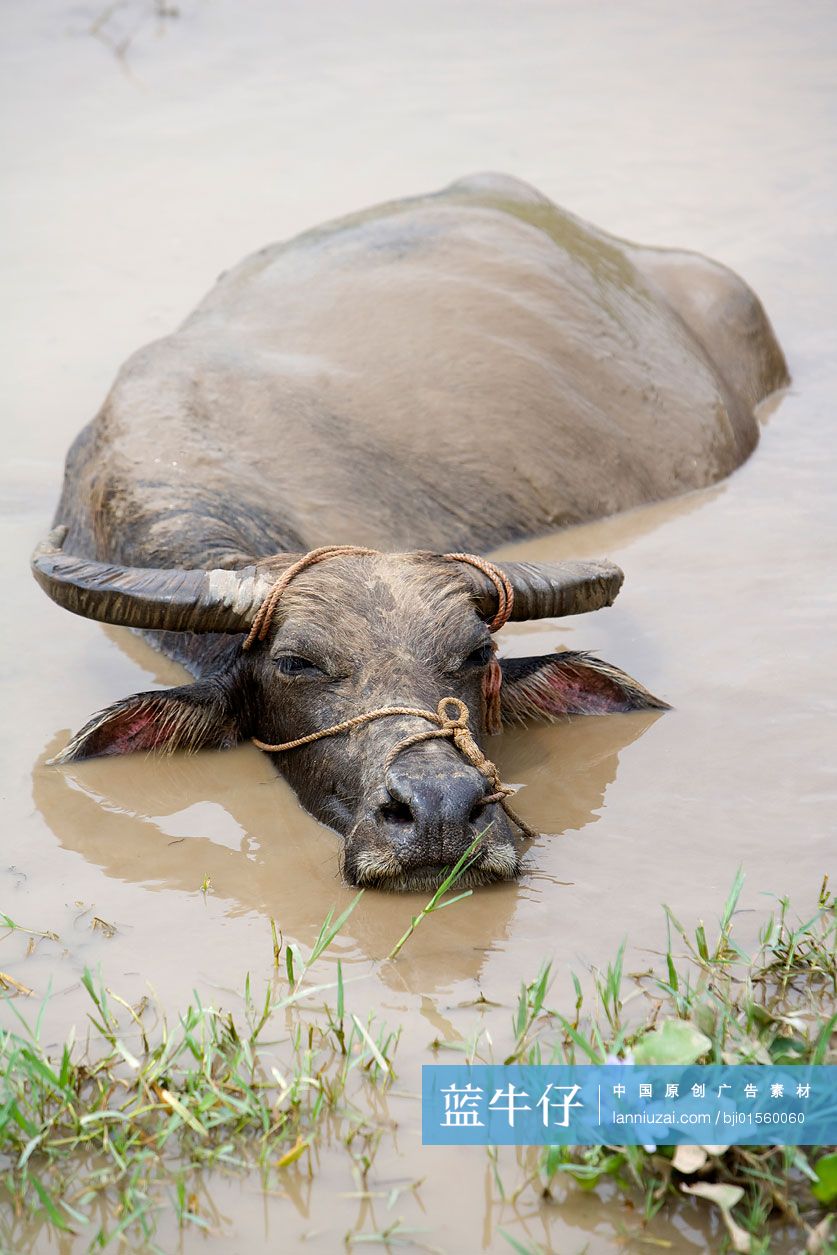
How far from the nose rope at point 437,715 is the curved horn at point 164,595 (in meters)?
0.04

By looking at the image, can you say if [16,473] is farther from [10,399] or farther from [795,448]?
[795,448]

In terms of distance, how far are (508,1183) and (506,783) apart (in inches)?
61.3

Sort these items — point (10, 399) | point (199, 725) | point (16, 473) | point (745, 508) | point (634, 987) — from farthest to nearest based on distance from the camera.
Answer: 1. point (10, 399)
2. point (16, 473)
3. point (745, 508)
4. point (199, 725)
5. point (634, 987)

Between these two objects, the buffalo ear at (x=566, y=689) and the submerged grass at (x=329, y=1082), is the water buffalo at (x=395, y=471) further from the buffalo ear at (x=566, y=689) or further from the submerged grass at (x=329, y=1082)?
the submerged grass at (x=329, y=1082)

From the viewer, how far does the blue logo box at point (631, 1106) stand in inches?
99.9

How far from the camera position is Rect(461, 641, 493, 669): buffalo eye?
3922 millimetres

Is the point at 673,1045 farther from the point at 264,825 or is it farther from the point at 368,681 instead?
the point at 264,825

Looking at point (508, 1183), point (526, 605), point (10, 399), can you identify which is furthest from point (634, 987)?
point (10, 399)

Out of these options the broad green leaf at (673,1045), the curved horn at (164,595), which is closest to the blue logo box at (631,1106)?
the broad green leaf at (673,1045)

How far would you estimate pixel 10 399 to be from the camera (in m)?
7.06

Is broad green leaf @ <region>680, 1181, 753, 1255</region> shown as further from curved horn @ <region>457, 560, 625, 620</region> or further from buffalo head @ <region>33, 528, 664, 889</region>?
curved horn @ <region>457, 560, 625, 620</region>

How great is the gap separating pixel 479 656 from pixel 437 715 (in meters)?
0.37

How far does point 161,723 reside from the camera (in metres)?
4.15

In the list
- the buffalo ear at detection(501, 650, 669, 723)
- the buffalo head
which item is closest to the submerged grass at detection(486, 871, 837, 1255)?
the buffalo head
